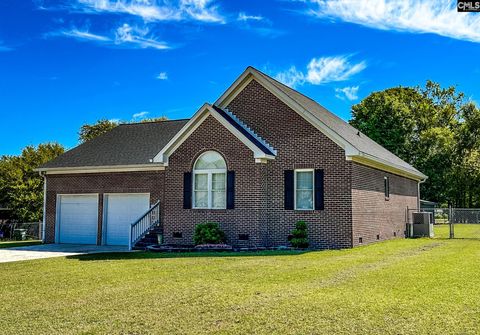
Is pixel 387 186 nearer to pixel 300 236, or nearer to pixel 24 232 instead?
pixel 300 236

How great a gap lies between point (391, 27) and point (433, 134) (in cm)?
3091

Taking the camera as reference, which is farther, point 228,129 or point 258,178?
point 228,129

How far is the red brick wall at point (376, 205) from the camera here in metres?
18.1

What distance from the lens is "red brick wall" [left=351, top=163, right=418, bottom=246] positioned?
59.4 ft

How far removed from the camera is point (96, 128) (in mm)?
54281

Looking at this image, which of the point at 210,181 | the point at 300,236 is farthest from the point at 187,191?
the point at 300,236

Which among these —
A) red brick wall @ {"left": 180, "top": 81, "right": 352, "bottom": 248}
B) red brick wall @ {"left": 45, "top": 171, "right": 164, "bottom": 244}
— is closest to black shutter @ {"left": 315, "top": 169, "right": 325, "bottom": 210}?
red brick wall @ {"left": 180, "top": 81, "right": 352, "bottom": 248}

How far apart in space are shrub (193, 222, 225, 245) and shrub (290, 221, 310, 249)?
2680mm

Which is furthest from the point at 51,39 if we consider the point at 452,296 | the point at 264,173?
the point at 452,296

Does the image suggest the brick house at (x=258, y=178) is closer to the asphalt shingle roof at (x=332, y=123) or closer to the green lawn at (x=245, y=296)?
the asphalt shingle roof at (x=332, y=123)

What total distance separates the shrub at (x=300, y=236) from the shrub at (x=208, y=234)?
2.68 metres

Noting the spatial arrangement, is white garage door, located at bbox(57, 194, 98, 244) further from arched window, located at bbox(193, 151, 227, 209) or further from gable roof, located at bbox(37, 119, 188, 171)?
arched window, located at bbox(193, 151, 227, 209)

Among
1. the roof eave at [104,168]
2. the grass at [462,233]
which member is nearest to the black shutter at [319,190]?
the roof eave at [104,168]

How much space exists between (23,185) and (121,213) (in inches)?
645
